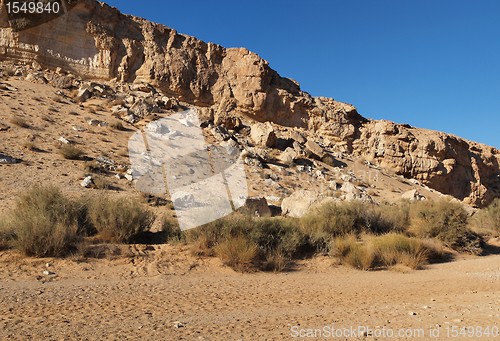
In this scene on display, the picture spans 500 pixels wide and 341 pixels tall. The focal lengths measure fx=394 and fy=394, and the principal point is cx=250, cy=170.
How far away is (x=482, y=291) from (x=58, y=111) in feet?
59.1

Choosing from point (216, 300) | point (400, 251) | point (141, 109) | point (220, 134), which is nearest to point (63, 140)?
point (141, 109)

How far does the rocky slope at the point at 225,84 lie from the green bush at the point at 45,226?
1571cm

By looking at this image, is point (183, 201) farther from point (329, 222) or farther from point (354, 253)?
point (354, 253)

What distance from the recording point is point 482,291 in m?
6.37

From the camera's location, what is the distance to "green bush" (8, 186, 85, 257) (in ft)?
21.5

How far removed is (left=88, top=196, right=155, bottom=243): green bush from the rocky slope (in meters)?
15.2

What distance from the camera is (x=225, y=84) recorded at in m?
31.0

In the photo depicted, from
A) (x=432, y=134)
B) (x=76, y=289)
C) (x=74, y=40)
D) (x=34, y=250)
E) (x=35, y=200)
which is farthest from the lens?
(x=432, y=134)

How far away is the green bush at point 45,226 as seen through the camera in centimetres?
657

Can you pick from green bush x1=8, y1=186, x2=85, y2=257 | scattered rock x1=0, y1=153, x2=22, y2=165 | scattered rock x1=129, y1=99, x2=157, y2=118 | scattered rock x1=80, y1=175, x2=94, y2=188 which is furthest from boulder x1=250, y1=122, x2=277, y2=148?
green bush x1=8, y1=186, x2=85, y2=257

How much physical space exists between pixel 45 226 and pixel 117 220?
1457mm

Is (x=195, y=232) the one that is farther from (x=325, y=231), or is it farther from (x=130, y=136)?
(x=130, y=136)

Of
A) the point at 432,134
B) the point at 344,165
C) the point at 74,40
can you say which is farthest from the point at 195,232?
the point at 432,134

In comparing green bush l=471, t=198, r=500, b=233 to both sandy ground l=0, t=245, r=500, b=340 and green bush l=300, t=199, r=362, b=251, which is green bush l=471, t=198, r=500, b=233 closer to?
green bush l=300, t=199, r=362, b=251
